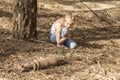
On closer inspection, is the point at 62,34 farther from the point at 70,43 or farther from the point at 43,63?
the point at 43,63

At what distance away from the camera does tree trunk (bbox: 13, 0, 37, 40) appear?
24.0 ft

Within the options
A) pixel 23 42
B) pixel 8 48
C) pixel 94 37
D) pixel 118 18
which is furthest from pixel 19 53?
pixel 118 18

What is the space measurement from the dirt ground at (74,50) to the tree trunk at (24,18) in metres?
0.19

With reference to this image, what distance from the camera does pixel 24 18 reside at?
739 centimetres

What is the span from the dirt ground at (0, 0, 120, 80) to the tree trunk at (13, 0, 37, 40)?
187mm

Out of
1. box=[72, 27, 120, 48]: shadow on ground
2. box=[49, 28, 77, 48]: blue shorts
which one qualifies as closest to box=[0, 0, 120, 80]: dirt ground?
box=[72, 27, 120, 48]: shadow on ground

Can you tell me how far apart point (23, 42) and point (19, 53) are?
74 centimetres

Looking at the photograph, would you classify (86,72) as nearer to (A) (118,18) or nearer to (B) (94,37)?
(B) (94,37)

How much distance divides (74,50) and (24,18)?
1189mm

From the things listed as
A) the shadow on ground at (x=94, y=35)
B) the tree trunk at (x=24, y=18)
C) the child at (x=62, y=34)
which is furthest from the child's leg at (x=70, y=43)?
the tree trunk at (x=24, y=18)

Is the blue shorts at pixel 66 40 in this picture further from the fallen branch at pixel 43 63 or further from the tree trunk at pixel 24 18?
the fallen branch at pixel 43 63

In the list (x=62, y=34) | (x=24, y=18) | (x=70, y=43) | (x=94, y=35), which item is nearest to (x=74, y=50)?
(x=70, y=43)

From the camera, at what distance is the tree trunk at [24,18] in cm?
733

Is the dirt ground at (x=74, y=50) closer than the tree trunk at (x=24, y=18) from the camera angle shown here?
Yes
